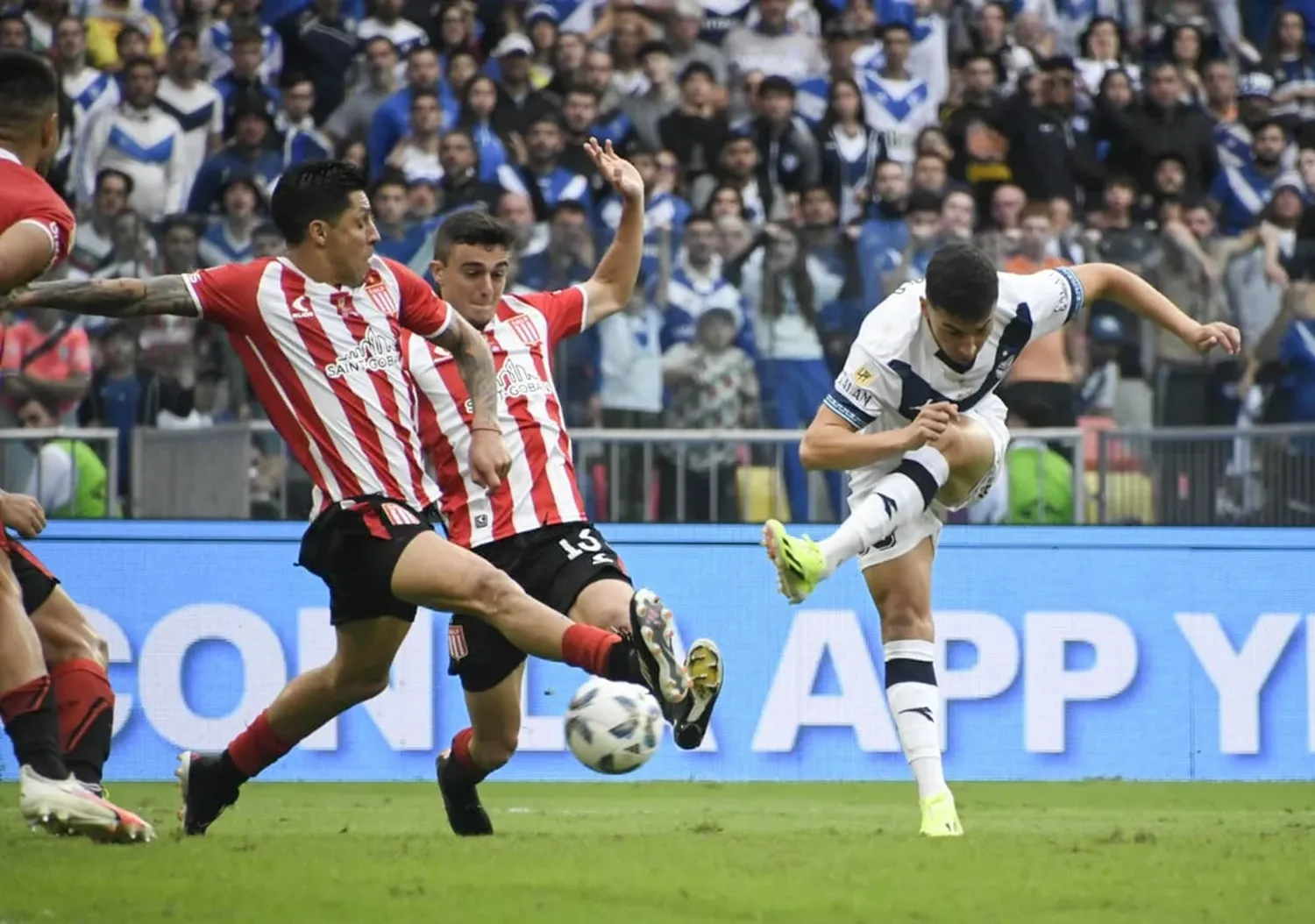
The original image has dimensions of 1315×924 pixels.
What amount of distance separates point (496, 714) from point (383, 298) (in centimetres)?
165

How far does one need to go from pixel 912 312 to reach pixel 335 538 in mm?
2194

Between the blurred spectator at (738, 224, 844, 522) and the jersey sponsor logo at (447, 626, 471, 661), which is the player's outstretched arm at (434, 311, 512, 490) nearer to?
the jersey sponsor logo at (447, 626, 471, 661)

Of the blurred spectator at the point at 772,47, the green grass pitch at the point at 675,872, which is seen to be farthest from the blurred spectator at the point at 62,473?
the blurred spectator at the point at 772,47

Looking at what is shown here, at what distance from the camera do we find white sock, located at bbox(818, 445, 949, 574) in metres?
7.26

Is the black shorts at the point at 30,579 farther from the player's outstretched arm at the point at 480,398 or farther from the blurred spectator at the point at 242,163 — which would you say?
the blurred spectator at the point at 242,163

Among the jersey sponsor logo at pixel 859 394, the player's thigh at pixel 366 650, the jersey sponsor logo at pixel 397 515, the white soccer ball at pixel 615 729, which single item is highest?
the jersey sponsor logo at pixel 859 394

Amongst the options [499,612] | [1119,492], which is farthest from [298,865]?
[1119,492]

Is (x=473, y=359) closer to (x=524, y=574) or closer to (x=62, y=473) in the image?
(x=524, y=574)

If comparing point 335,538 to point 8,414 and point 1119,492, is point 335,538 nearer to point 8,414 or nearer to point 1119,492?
point 8,414

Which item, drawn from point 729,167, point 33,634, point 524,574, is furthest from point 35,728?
point 729,167

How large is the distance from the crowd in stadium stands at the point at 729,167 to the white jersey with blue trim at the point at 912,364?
156 inches

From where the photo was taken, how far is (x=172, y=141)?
551 inches

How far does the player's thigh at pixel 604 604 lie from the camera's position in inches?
287

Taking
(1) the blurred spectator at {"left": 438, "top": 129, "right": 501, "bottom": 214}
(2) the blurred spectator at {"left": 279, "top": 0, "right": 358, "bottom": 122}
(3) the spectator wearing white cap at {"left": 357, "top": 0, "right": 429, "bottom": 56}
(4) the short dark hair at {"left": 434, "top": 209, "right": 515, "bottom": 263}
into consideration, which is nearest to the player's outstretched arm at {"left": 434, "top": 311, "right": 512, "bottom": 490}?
(4) the short dark hair at {"left": 434, "top": 209, "right": 515, "bottom": 263}
